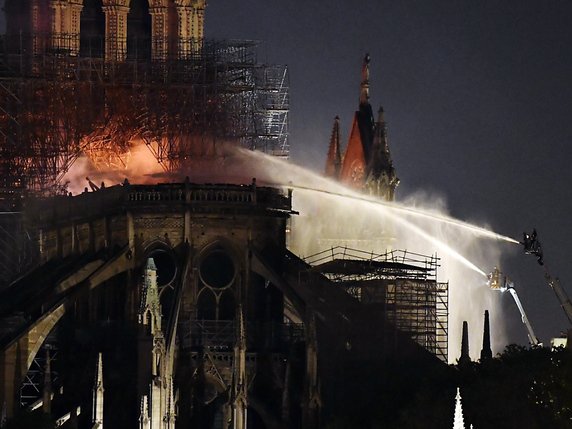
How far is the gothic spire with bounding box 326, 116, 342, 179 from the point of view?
158 m

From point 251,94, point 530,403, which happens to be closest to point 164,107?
point 251,94

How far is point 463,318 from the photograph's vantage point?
15488cm

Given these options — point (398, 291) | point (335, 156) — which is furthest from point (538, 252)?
point (335, 156)

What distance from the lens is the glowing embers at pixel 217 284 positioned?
401ft

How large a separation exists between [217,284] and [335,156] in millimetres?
37625

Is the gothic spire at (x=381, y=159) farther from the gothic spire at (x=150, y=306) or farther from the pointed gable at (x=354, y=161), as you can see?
the gothic spire at (x=150, y=306)

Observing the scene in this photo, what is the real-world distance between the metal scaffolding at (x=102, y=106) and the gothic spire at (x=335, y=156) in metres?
22.1

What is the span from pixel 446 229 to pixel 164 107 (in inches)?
1187

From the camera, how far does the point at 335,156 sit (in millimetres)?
159375

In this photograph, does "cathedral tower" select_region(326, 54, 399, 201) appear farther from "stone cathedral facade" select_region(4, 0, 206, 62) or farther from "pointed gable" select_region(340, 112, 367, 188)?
"stone cathedral facade" select_region(4, 0, 206, 62)

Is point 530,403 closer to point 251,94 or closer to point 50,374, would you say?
point 50,374

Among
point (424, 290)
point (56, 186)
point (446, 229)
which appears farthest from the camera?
point (446, 229)

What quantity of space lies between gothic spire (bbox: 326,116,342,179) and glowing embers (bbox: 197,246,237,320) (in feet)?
114

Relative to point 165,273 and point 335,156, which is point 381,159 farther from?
point 165,273
